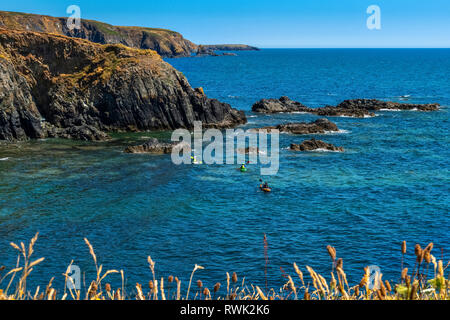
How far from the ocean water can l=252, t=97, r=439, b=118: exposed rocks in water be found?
28162mm

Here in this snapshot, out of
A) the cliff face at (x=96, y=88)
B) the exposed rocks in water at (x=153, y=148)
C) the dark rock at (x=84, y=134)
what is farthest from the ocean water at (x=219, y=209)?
the cliff face at (x=96, y=88)

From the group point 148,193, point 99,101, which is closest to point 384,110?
point 99,101

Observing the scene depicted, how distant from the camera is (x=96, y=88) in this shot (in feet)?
288

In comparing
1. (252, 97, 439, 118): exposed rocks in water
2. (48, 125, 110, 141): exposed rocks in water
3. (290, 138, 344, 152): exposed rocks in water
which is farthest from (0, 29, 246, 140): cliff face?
(290, 138, 344, 152): exposed rocks in water

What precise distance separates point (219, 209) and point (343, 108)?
75265mm

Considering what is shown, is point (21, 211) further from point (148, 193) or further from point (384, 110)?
point (384, 110)

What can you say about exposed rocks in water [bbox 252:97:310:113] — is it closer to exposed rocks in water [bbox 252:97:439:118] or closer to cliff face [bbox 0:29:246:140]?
exposed rocks in water [bbox 252:97:439:118]

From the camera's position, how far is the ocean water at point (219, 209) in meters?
34.6

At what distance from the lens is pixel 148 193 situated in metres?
50.7

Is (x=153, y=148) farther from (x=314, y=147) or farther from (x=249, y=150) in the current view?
(x=314, y=147)

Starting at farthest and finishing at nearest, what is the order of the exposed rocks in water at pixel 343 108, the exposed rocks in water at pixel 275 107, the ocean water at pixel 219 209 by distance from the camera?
the exposed rocks in water at pixel 275 107, the exposed rocks in water at pixel 343 108, the ocean water at pixel 219 209
